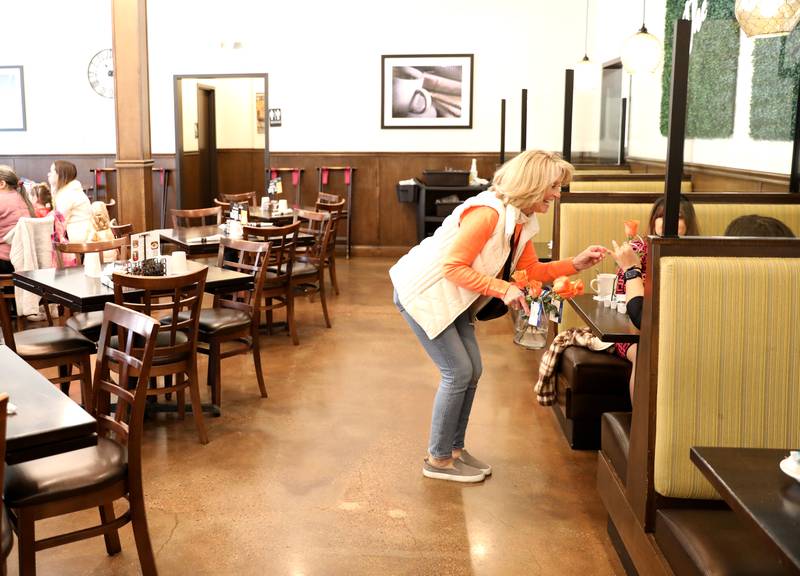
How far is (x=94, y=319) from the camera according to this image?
15.2 ft

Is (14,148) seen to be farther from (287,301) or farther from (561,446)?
(561,446)

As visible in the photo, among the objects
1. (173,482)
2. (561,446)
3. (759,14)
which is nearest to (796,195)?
(759,14)

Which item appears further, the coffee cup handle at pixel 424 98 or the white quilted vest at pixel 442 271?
the coffee cup handle at pixel 424 98

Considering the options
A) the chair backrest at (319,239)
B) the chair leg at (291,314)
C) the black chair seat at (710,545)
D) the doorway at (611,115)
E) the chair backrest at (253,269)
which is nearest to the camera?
the black chair seat at (710,545)

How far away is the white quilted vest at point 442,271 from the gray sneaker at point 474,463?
27.7 inches

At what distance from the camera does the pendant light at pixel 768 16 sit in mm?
2932

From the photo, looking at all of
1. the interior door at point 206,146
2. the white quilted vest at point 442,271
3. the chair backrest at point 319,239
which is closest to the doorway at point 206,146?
the interior door at point 206,146

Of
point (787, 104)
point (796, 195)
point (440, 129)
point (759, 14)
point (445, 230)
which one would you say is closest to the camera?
point (759, 14)

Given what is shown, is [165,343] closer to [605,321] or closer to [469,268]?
[469,268]

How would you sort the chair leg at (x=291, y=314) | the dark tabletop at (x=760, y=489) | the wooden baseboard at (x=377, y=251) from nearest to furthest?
the dark tabletop at (x=760, y=489) → the chair leg at (x=291, y=314) → the wooden baseboard at (x=377, y=251)

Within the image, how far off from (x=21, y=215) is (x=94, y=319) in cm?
242

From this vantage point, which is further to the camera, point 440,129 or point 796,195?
point 440,129

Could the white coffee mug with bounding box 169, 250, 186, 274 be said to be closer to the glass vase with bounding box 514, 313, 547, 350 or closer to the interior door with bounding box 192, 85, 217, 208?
the glass vase with bounding box 514, 313, 547, 350

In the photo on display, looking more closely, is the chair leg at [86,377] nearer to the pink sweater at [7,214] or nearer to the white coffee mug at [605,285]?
the white coffee mug at [605,285]
